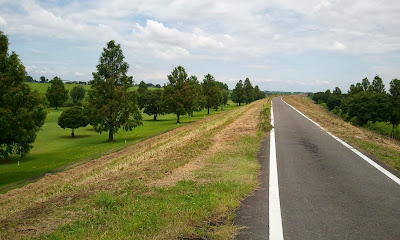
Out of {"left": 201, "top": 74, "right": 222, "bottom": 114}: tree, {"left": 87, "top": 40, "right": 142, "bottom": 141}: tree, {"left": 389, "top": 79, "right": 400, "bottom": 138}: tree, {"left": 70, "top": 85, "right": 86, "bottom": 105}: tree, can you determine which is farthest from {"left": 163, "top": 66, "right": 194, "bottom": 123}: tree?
{"left": 70, "top": 85, "right": 86, "bottom": 105}: tree

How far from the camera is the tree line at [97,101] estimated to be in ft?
66.6

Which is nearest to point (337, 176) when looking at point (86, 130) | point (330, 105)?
point (86, 130)

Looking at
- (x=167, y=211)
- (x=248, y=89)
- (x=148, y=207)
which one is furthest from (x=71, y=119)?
(x=248, y=89)

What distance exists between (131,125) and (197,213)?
35.1 m

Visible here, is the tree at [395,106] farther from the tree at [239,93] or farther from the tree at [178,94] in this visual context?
the tree at [239,93]

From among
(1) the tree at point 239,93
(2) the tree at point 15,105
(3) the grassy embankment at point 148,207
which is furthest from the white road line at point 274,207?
(1) the tree at point 239,93

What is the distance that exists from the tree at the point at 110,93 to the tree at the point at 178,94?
1431 centimetres

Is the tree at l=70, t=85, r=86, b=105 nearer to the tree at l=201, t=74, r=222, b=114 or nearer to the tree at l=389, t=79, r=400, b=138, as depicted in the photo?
the tree at l=201, t=74, r=222, b=114

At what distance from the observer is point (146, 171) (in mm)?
8031

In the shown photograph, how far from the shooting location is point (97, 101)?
37000 millimetres

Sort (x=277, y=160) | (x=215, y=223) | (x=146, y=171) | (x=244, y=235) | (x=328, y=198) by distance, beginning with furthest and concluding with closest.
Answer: (x=277, y=160) → (x=146, y=171) → (x=328, y=198) → (x=215, y=223) → (x=244, y=235)

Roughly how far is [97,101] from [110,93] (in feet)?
6.45

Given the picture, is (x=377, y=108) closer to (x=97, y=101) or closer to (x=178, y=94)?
(x=178, y=94)

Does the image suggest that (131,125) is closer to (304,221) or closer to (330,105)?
(304,221)
